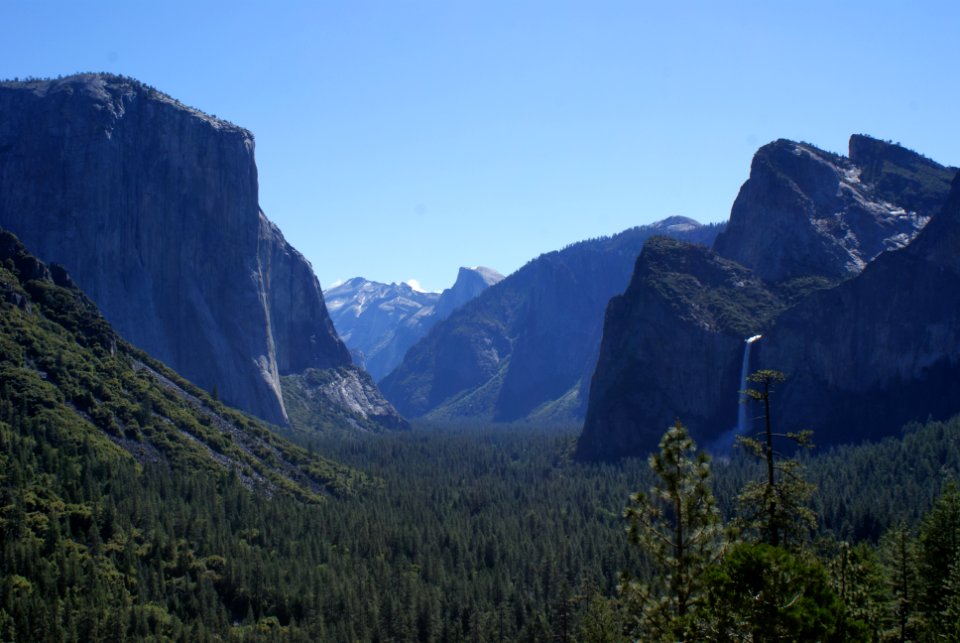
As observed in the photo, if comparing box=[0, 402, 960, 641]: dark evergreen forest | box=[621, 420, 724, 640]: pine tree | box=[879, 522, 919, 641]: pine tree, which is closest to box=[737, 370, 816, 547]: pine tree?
box=[621, 420, 724, 640]: pine tree

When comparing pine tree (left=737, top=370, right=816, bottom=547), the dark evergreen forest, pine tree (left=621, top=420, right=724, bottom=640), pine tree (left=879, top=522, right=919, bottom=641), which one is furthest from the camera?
the dark evergreen forest

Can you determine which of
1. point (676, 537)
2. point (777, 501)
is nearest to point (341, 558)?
point (676, 537)

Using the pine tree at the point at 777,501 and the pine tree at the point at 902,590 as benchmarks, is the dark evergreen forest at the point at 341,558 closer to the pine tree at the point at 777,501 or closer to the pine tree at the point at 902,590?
the pine tree at the point at 902,590

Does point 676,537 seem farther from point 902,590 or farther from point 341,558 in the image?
point 341,558

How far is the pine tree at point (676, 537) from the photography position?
28.3 meters

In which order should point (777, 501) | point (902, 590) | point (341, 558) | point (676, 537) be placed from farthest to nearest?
point (341, 558) → point (902, 590) → point (676, 537) → point (777, 501)

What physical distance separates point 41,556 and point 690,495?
7828 cm

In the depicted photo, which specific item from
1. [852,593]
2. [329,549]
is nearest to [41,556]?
[329,549]

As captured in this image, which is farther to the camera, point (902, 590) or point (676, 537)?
point (902, 590)

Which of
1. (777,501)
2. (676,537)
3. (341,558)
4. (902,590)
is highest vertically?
(777,501)

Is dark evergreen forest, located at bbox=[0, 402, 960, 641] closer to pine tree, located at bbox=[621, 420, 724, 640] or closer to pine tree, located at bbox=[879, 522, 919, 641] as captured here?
pine tree, located at bbox=[879, 522, 919, 641]

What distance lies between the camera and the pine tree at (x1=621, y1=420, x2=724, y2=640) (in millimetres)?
28266

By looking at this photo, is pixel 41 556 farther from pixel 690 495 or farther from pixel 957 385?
pixel 957 385

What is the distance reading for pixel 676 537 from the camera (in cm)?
2934
